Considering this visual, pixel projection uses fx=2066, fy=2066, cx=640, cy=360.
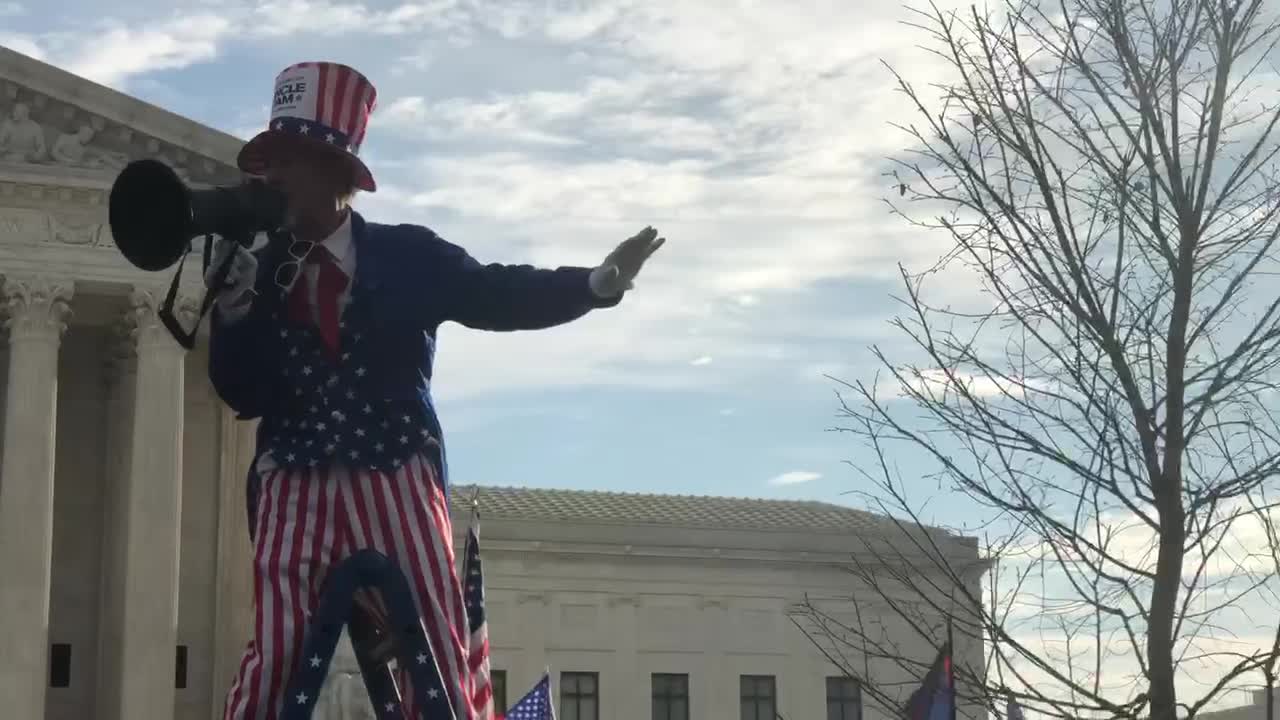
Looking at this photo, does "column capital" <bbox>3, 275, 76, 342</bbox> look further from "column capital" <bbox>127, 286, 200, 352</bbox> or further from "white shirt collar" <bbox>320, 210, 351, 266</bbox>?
"white shirt collar" <bbox>320, 210, 351, 266</bbox>

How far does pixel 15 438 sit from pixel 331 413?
2649 centimetres

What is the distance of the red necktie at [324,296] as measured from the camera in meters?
5.62

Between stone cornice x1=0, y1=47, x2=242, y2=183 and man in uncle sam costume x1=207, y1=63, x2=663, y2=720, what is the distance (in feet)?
82.1

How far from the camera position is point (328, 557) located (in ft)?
17.9

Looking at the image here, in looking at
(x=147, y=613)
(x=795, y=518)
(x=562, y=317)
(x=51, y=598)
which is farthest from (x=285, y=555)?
(x=795, y=518)

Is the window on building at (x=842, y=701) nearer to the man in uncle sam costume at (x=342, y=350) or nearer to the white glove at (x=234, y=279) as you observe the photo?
the man in uncle sam costume at (x=342, y=350)

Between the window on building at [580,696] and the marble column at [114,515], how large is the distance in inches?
426

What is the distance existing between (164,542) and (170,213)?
2648cm

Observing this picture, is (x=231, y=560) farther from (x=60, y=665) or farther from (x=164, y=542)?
(x=164, y=542)

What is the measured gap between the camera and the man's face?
5.62 meters

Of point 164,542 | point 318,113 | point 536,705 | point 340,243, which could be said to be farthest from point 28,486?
point 318,113

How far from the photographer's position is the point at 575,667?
41656 mm

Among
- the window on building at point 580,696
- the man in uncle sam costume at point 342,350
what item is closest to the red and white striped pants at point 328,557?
the man in uncle sam costume at point 342,350

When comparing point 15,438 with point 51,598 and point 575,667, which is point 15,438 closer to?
point 51,598
